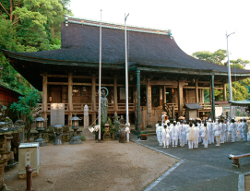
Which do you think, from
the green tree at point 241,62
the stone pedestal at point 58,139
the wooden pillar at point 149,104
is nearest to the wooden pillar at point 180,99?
the wooden pillar at point 149,104

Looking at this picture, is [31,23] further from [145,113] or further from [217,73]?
[217,73]

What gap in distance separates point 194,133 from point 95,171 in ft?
19.6

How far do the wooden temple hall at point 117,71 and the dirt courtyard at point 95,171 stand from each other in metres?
5.34

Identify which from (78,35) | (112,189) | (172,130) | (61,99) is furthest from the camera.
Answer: (78,35)

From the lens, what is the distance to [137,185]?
15.9ft

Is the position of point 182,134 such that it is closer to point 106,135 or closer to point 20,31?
point 106,135

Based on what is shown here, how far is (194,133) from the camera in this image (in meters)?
9.37

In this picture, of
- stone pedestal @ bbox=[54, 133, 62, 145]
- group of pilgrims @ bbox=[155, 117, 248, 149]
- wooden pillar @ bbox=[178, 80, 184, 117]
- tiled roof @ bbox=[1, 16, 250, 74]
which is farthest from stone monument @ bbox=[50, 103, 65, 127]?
wooden pillar @ bbox=[178, 80, 184, 117]

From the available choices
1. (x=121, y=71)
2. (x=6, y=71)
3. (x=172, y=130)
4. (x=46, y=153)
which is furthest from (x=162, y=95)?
(x=6, y=71)

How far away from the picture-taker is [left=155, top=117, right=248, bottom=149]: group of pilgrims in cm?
952

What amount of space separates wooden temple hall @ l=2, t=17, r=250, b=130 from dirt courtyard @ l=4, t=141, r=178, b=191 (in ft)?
17.5

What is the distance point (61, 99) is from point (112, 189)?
47.0 feet

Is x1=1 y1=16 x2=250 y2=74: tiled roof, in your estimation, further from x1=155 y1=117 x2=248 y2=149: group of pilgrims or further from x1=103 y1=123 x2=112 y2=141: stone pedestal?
x1=155 y1=117 x2=248 y2=149: group of pilgrims

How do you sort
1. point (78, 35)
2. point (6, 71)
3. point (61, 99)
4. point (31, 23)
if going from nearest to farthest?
point (61, 99)
point (78, 35)
point (6, 71)
point (31, 23)
